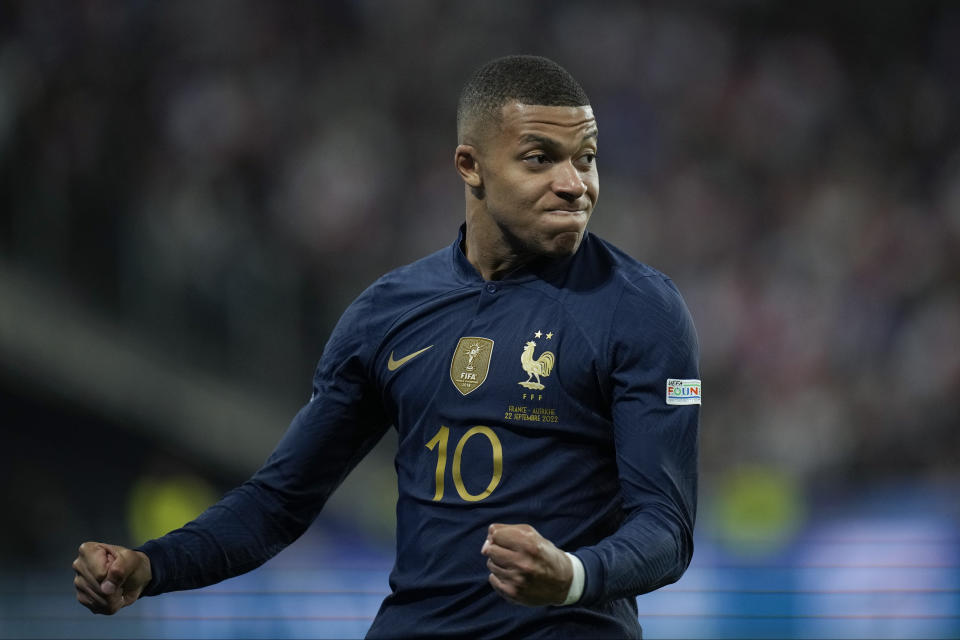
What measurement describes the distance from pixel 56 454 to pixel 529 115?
202 inches

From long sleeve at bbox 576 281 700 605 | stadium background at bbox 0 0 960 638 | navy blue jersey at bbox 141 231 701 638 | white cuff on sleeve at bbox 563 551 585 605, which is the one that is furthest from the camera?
stadium background at bbox 0 0 960 638

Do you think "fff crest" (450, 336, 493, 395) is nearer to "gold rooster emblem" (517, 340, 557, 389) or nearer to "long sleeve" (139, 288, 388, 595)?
"gold rooster emblem" (517, 340, 557, 389)

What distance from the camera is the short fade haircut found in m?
2.72

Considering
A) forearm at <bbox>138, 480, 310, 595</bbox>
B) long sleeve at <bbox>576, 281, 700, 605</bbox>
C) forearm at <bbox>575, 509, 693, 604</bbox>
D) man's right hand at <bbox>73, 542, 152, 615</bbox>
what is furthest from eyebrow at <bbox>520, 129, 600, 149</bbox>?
man's right hand at <bbox>73, 542, 152, 615</bbox>

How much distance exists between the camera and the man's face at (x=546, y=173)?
8.82 ft

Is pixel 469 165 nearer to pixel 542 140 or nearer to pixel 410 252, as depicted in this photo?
pixel 542 140

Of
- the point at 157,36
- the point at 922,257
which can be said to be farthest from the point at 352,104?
the point at 922,257

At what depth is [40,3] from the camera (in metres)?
8.16

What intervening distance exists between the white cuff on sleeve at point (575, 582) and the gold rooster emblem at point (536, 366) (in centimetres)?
51

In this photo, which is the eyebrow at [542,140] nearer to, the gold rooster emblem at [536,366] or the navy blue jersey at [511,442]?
the navy blue jersey at [511,442]

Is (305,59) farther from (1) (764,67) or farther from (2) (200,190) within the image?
(1) (764,67)

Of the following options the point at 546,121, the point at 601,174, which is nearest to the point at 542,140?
the point at 546,121

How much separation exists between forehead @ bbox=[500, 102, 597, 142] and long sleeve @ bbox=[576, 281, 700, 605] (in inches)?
15.0

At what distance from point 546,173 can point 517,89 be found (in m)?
0.20
